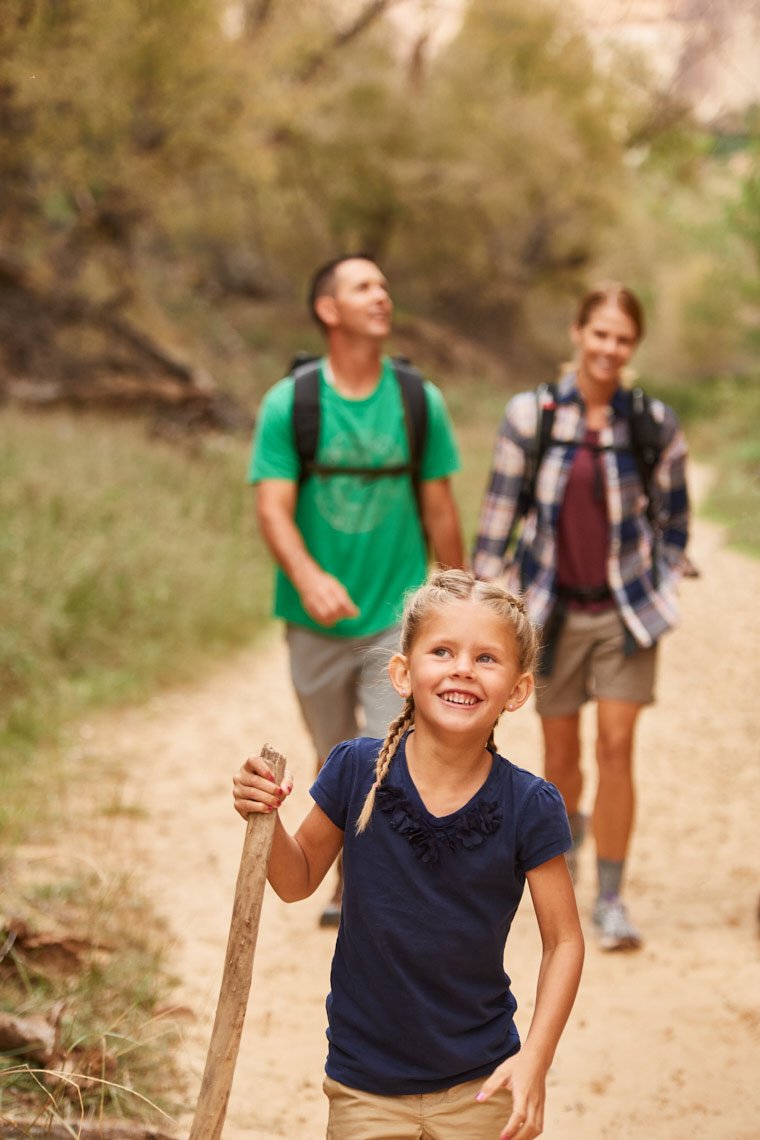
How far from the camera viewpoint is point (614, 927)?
4.61 m

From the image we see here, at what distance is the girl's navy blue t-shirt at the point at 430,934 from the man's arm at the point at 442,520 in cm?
222

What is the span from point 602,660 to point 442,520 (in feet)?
2.42

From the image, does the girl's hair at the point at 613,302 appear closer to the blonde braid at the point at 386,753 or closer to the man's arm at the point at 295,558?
the man's arm at the point at 295,558

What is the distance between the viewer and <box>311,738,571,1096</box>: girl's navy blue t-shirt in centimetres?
229

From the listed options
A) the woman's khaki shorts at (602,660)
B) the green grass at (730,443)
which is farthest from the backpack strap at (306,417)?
the green grass at (730,443)

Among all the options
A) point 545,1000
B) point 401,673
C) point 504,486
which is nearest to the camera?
point 545,1000

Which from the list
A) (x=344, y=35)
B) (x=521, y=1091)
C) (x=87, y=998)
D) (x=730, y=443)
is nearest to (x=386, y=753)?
(x=521, y=1091)

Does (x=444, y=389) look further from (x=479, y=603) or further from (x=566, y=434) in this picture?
(x=479, y=603)

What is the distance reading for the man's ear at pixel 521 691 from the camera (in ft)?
7.91

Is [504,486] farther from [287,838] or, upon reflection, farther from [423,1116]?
[423,1116]

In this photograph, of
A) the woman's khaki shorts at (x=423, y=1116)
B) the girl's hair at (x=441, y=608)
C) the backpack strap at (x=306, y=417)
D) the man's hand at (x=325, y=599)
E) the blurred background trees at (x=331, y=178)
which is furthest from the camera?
the blurred background trees at (x=331, y=178)

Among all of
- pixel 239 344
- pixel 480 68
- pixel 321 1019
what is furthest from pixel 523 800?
pixel 480 68

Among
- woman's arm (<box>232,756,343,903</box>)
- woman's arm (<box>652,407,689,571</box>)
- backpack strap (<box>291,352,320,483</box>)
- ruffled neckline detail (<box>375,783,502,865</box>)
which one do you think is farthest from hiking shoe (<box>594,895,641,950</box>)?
ruffled neckline detail (<box>375,783,502,865</box>)

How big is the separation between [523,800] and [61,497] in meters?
7.64
